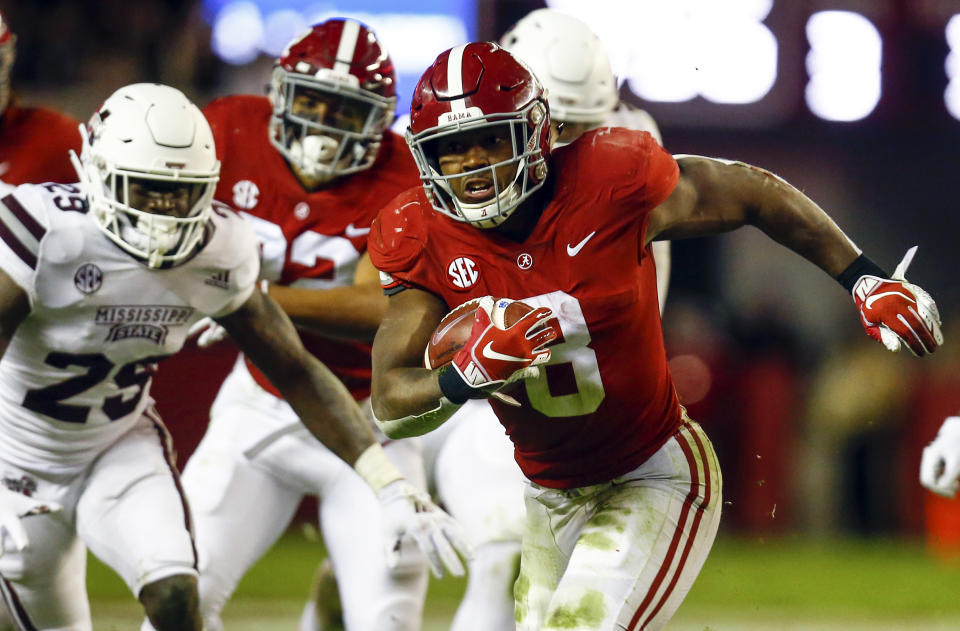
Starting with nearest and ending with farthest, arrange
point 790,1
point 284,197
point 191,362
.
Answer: point 284,197, point 191,362, point 790,1

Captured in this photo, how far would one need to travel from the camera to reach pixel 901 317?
3.01m

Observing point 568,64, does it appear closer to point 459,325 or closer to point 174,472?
point 174,472

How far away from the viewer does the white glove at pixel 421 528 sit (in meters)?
3.43

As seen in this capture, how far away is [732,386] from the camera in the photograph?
898 centimetres

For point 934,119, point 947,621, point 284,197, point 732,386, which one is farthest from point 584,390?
point 934,119

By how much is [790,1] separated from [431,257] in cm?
637

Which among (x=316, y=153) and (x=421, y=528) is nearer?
(x=421, y=528)

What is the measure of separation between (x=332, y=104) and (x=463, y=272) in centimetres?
148

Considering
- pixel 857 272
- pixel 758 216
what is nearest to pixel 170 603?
pixel 758 216

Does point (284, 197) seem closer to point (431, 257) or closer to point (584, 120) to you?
point (584, 120)

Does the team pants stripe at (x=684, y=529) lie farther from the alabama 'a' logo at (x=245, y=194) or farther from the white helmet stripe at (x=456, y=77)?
the alabama 'a' logo at (x=245, y=194)

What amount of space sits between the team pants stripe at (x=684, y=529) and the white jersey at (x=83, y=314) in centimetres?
130

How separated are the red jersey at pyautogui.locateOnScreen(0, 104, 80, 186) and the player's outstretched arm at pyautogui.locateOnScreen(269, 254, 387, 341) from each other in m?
1.14

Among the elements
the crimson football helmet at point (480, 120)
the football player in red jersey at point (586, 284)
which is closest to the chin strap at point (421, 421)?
the football player in red jersey at point (586, 284)
